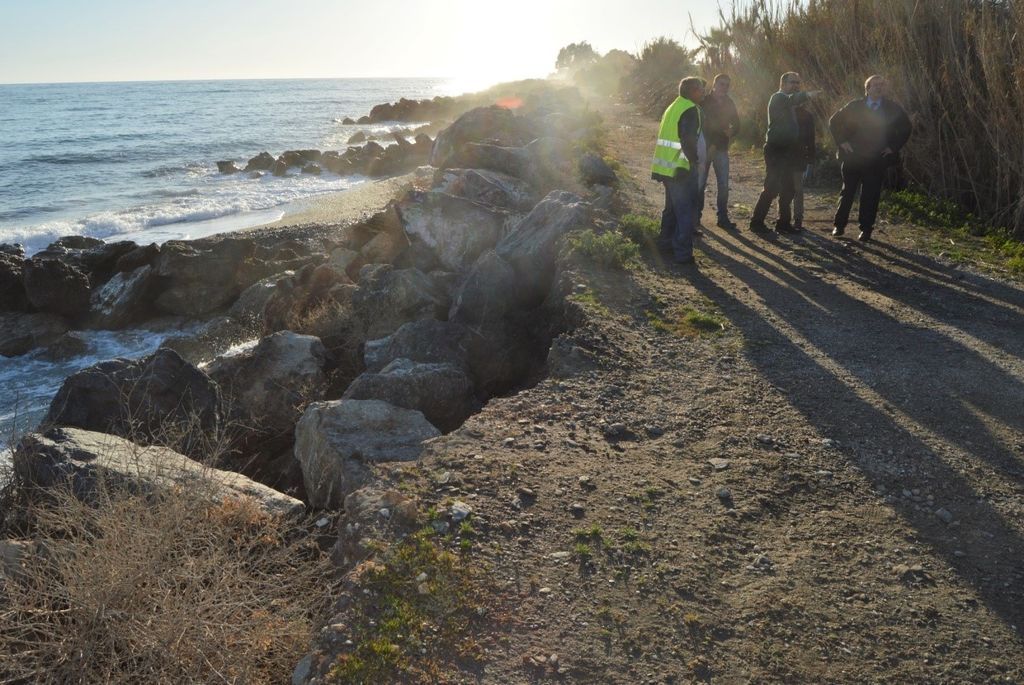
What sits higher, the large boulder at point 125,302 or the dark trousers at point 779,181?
the dark trousers at point 779,181

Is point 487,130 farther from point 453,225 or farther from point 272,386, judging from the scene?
point 272,386

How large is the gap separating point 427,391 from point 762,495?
9.71 ft

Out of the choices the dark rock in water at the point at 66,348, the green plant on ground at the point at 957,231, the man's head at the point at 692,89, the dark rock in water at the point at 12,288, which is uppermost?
the man's head at the point at 692,89

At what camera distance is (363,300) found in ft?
30.2

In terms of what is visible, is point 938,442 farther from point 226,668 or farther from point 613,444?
point 226,668

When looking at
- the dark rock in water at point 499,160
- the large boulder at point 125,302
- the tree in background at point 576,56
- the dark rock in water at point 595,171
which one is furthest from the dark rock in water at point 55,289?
the tree in background at point 576,56

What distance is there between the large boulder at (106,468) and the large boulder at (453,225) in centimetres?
568

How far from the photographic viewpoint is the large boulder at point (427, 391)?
646 cm

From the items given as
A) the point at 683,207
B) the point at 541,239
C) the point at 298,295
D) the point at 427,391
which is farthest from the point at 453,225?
the point at 427,391

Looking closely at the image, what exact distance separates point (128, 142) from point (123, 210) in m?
19.9

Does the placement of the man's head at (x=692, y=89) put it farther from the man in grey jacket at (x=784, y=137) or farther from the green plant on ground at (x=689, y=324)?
the green plant on ground at (x=689, y=324)

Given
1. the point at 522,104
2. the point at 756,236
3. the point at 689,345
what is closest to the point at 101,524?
the point at 689,345

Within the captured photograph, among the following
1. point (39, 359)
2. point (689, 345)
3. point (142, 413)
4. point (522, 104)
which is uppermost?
point (522, 104)

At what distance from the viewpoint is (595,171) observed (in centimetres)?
1353
